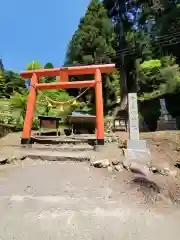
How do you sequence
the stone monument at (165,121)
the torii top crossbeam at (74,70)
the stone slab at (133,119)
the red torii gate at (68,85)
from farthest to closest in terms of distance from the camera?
the stone monument at (165,121) → the torii top crossbeam at (74,70) → the red torii gate at (68,85) → the stone slab at (133,119)

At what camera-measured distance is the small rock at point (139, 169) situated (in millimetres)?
4348

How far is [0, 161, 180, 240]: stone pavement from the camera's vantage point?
259 cm

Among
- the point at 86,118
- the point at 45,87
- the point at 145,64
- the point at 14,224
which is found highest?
the point at 145,64

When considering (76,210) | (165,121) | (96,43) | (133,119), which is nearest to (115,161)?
(133,119)

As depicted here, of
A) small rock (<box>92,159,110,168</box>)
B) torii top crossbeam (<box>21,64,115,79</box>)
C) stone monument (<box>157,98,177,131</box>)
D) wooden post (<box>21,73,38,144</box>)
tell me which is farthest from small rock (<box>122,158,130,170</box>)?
stone monument (<box>157,98,177,131</box>)

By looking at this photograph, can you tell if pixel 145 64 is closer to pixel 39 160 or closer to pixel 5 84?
pixel 5 84

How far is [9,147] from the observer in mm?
5902

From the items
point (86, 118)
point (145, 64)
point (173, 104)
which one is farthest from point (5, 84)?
point (173, 104)

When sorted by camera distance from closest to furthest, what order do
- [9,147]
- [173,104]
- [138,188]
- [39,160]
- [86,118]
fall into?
[138,188] < [39,160] < [9,147] < [86,118] < [173,104]

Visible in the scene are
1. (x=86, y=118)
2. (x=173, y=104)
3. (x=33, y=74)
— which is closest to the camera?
(x=33, y=74)

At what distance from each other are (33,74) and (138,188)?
194 inches

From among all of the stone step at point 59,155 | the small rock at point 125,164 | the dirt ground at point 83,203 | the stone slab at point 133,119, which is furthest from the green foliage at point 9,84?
the small rock at point 125,164

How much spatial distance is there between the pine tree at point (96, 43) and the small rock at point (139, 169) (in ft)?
32.2

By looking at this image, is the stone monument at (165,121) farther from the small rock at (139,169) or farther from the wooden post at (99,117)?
the small rock at (139,169)
